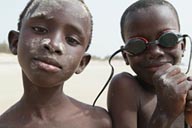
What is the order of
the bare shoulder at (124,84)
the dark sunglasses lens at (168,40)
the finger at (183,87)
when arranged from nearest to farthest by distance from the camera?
the finger at (183,87)
the dark sunglasses lens at (168,40)
the bare shoulder at (124,84)

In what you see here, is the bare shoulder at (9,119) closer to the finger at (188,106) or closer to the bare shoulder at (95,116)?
the bare shoulder at (95,116)

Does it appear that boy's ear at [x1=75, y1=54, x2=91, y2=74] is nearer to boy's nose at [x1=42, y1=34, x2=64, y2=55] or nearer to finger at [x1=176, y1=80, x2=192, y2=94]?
boy's nose at [x1=42, y1=34, x2=64, y2=55]

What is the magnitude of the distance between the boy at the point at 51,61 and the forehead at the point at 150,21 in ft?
0.67

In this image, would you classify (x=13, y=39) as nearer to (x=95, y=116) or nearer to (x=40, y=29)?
(x=40, y=29)

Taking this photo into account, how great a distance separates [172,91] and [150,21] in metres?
0.42

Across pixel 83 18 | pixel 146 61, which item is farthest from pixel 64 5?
pixel 146 61

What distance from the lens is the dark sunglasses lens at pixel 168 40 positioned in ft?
6.68

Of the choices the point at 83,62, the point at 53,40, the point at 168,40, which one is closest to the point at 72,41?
the point at 53,40

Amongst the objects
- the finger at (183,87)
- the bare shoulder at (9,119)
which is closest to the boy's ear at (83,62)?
the bare shoulder at (9,119)

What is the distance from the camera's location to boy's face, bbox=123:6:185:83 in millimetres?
2061

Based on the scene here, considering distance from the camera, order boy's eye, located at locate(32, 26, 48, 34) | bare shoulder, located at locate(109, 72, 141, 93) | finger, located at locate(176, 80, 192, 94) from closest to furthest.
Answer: finger, located at locate(176, 80, 192, 94)
boy's eye, located at locate(32, 26, 48, 34)
bare shoulder, located at locate(109, 72, 141, 93)

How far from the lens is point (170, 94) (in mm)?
1826

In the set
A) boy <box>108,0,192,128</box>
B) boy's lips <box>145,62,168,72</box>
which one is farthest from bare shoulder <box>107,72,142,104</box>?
boy's lips <box>145,62,168,72</box>

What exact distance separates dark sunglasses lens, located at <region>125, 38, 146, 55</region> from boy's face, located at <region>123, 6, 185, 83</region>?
2cm
